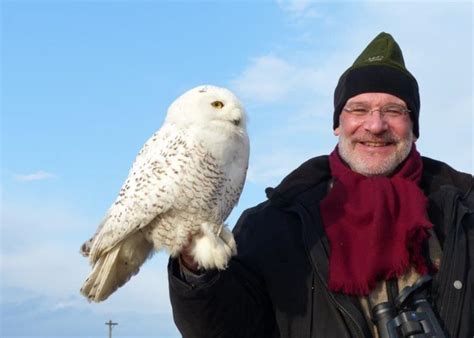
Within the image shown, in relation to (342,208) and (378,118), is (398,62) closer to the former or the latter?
(378,118)

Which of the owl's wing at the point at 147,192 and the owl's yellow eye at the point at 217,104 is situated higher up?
the owl's yellow eye at the point at 217,104

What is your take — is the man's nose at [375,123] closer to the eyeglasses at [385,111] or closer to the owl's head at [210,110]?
the eyeglasses at [385,111]

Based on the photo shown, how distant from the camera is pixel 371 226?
380cm

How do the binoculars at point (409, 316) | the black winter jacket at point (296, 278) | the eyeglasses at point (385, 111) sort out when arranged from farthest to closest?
the eyeglasses at point (385, 111) → the black winter jacket at point (296, 278) → the binoculars at point (409, 316)

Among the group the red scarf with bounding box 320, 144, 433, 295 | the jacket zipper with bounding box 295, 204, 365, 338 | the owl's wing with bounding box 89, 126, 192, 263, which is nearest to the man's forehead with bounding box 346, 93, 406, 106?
the red scarf with bounding box 320, 144, 433, 295

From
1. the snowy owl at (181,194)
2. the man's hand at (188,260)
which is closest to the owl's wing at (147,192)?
the snowy owl at (181,194)

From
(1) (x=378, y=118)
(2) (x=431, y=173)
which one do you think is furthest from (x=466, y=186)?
(1) (x=378, y=118)

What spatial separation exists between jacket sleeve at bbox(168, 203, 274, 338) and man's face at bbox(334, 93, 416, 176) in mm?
655

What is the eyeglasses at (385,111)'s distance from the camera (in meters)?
4.09

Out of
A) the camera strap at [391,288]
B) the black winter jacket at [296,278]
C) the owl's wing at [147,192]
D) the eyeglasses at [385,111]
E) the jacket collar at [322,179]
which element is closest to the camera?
the owl's wing at [147,192]

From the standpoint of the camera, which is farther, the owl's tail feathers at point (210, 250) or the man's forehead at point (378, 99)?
the man's forehead at point (378, 99)

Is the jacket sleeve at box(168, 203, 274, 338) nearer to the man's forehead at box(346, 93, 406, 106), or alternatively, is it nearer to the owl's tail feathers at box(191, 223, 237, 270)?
the owl's tail feathers at box(191, 223, 237, 270)

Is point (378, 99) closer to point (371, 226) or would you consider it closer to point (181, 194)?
point (371, 226)

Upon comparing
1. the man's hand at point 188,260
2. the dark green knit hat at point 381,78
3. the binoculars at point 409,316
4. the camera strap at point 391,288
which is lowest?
the binoculars at point 409,316
